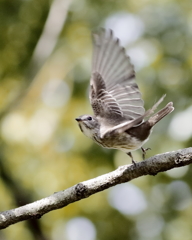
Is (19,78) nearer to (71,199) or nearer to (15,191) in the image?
(15,191)

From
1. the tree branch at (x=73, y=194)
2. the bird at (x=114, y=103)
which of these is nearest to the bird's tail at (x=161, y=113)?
the bird at (x=114, y=103)

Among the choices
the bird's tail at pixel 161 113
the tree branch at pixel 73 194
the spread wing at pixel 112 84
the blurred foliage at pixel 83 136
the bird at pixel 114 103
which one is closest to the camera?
the tree branch at pixel 73 194

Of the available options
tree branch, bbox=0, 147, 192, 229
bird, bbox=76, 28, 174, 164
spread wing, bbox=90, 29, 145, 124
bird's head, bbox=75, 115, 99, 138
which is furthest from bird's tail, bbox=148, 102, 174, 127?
tree branch, bbox=0, 147, 192, 229

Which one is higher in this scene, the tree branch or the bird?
the bird

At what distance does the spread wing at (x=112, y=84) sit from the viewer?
481cm

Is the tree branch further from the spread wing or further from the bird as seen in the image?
the spread wing

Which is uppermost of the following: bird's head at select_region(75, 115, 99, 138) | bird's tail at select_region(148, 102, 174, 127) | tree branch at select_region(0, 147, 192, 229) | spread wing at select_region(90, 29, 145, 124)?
spread wing at select_region(90, 29, 145, 124)

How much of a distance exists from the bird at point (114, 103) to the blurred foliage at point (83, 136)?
1.08m

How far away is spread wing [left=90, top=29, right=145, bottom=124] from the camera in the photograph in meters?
4.81

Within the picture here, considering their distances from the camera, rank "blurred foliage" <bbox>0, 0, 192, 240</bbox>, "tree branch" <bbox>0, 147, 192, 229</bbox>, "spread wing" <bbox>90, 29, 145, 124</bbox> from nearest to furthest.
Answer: "tree branch" <bbox>0, 147, 192, 229</bbox> < "spread wing" <bbox>90, 29, 145, 124</bbox> < "blurred foliage" <bbox>0, 0, 192, 240</bbox>

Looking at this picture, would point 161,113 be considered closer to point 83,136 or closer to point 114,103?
point 114,103

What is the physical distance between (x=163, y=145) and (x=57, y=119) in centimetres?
166

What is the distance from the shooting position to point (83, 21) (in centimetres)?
787

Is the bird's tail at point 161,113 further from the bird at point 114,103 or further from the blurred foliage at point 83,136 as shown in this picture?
the blurred foliage at point 83,136
